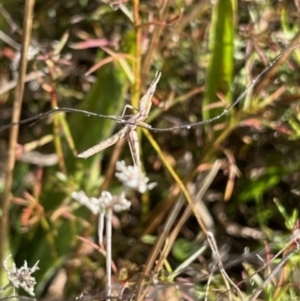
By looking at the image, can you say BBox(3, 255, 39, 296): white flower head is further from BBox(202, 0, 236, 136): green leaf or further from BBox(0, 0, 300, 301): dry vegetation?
BBox(202, 0, 236, 136): green leaf

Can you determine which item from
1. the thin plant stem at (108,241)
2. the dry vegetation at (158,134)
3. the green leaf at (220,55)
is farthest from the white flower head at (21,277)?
the green leaf at (220,55)

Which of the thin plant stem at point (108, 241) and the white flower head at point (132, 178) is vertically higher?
the white flower head at point (132, 178)

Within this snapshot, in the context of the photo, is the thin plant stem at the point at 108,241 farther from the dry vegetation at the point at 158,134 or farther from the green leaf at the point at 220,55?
the green leaf at the point at 220,55

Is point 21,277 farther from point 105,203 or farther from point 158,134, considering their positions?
point 158,134

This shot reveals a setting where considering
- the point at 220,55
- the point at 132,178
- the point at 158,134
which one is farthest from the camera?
the point at 158,134

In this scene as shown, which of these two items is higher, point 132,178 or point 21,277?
point 132,178

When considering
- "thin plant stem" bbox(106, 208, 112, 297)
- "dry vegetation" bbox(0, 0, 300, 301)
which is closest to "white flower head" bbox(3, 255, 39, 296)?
"thin plant stem" bbox(106, 208, 112, 297)

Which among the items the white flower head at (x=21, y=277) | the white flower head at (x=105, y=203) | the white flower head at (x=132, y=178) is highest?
the white flower head at (x=132, y=178)

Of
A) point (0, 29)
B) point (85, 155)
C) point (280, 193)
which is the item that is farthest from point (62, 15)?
point (85, 155)

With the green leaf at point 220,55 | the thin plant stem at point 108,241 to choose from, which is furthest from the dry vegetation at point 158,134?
the thin plant stem at point 108,241

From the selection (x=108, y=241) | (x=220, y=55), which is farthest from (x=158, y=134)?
(x=108, y=241)

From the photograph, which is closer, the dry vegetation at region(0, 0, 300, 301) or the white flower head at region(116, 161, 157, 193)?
the white flower head at region(116, 161, 157, 193)

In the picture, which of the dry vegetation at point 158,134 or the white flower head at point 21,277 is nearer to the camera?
the white flower head at point 21,277
